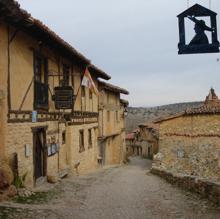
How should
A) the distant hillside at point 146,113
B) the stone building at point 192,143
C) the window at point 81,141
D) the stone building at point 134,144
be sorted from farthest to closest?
1. the distant hillside at point 146,113
2. the stone building at point 134,144
3. the stone building at point 192,143
4. the window at point 81,141

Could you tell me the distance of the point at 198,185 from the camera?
517 inches

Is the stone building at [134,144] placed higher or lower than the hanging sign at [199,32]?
lower

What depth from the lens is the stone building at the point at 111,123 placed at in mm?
26688

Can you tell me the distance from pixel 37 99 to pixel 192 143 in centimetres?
1066

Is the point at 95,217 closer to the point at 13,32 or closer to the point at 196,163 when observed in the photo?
the point at 13,32

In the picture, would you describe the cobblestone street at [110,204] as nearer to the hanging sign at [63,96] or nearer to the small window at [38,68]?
the hanging sign at [63,96]

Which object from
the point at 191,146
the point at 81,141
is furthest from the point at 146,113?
the point at 81,141

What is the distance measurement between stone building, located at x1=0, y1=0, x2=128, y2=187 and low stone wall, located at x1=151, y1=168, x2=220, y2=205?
4.59 metres

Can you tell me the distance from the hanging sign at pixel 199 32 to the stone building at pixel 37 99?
413 centimetres

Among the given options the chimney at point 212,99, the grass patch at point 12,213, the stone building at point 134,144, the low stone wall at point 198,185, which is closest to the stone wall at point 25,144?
the grass patch at point 12,213

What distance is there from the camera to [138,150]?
49625 millimetres

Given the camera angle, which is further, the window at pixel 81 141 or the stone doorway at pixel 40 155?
the window at pixel 81 141

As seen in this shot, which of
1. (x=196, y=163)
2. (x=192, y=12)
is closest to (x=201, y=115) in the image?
(x=196, y=163)

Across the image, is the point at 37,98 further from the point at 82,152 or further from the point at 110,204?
the point at 82,152
